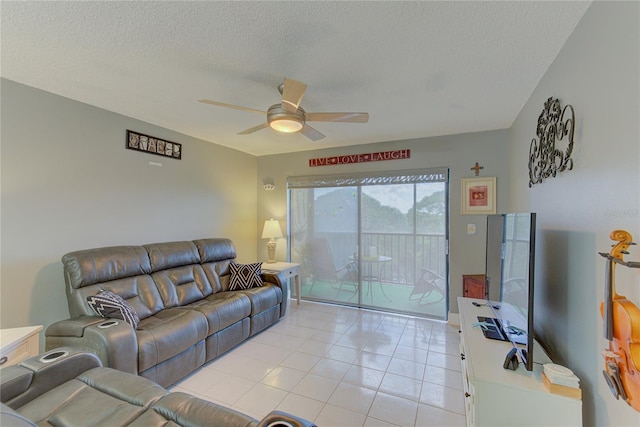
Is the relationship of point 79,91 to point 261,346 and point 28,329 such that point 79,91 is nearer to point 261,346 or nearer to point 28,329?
point 28,329

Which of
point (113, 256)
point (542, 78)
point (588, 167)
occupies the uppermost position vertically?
point (542, 78)

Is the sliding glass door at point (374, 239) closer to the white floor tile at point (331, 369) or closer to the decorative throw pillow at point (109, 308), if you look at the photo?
the white floor tile at point (331, 369)

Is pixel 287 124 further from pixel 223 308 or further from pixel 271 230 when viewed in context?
pixel 271 230

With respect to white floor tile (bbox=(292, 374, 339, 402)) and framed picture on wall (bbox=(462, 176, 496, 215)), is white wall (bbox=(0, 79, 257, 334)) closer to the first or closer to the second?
white floor tile (bbox=(292, 374, 339, 402))

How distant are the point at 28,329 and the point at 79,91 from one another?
6.46 ft

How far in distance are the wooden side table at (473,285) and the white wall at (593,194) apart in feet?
5.28

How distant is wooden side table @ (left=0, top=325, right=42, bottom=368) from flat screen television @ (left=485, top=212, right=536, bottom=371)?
2.91 meters

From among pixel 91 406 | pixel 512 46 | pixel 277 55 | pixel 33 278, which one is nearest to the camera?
pixel 91 406

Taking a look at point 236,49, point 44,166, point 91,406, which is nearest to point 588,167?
point 236,49

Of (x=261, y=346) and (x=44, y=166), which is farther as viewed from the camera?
(x=261, y=346)

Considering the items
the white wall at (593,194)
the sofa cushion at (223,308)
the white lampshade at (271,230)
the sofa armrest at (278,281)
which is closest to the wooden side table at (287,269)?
the sofa armrest at (278,281)

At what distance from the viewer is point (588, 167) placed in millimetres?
1343

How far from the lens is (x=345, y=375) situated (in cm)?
245

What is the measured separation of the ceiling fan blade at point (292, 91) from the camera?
175cm
